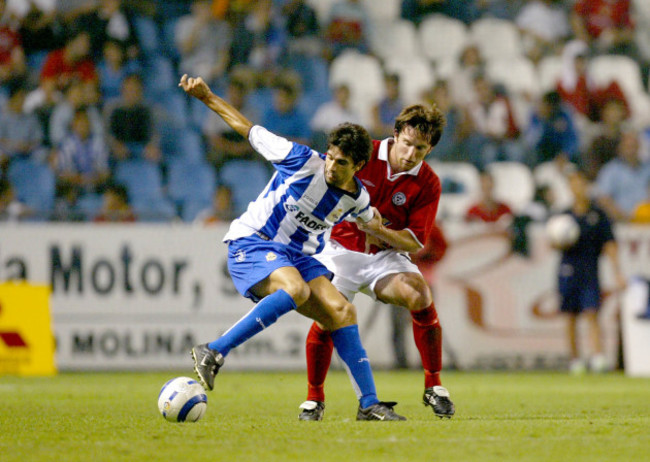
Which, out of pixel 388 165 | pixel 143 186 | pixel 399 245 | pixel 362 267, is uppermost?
pixel 143 186

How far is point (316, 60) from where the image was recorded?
16.3m

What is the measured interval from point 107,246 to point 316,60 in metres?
5.54

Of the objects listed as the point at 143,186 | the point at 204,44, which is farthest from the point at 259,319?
the point at 204,44

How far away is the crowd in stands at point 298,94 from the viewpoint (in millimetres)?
13328

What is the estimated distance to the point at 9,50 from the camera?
563 inches

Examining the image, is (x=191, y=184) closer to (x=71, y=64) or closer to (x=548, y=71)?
(x=71, y=64)

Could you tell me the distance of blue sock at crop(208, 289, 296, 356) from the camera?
5.93 meters

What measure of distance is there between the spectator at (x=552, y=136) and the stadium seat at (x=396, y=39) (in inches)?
109

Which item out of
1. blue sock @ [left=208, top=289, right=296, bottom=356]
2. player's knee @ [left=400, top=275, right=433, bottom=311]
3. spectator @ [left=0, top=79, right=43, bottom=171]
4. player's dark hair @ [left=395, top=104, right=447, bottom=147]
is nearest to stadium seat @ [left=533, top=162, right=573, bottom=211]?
spectator @ [left=0, top=79, right=43, bottom=171]

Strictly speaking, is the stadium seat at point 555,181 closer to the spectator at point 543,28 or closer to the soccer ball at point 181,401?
the spectator at point 543,28

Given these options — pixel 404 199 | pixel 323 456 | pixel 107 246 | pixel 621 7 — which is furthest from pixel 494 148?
pixel 323 456

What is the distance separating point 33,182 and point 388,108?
5.34m

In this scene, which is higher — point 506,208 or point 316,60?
point 316,60

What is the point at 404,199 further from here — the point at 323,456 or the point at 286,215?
the point at 323,456
